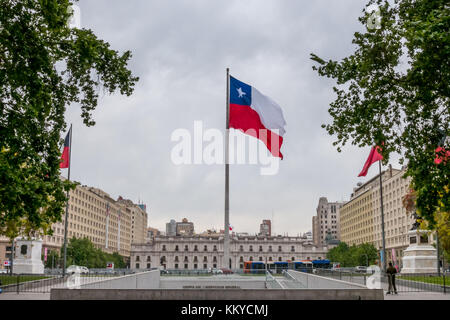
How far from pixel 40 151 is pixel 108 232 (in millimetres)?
129378

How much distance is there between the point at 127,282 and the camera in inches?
853

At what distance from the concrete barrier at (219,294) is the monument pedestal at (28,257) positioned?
33.1 metres

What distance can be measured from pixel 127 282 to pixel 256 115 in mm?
14229

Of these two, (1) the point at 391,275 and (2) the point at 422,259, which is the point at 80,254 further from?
(1) the point at 391,275

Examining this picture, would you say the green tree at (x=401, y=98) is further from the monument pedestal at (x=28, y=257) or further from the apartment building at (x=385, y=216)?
the apartment building at (x=385, y=216)

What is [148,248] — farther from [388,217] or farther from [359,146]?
[359,146]

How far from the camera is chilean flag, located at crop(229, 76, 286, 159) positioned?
97.8 ft

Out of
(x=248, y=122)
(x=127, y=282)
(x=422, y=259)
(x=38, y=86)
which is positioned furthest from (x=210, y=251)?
(x=38, y=86)

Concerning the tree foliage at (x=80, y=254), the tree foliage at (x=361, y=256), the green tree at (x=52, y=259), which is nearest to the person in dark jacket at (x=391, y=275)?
the tree foliage at (x=361, y=256)

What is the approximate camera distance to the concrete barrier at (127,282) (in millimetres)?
17188

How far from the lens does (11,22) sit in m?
17.2

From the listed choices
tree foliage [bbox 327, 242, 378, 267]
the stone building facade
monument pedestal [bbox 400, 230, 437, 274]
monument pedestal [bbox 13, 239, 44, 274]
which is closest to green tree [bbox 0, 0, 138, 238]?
monument pedestal [bbox 13, 239, 44, 274]

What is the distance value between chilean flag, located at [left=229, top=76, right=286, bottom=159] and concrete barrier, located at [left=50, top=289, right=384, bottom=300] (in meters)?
14.1

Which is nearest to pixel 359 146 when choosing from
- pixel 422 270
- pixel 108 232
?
pixel 422 270
